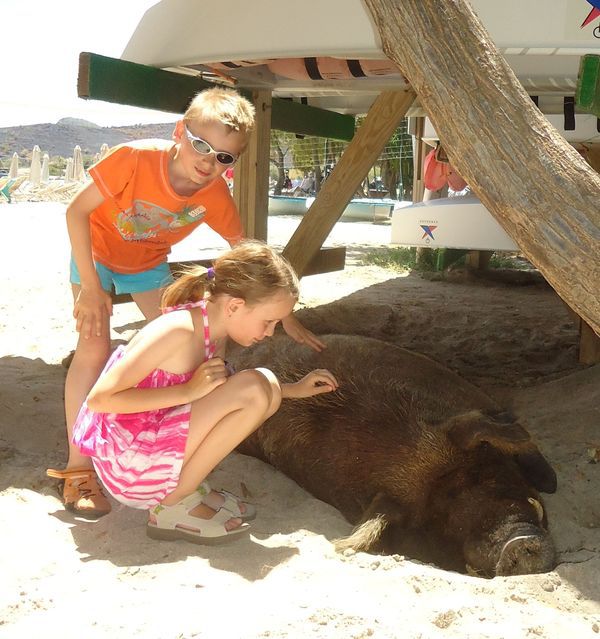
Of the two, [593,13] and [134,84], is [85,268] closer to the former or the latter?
[134,84]

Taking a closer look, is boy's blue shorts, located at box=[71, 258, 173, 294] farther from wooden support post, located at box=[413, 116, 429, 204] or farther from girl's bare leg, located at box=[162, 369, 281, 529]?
wooden support post, located at box=[413, 116, 429, 204]

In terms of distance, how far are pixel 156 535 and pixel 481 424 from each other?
4.77ft

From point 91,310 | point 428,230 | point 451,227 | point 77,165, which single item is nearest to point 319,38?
point 91,310

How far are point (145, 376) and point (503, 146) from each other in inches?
58.1

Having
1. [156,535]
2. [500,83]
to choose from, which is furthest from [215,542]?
[500,83]

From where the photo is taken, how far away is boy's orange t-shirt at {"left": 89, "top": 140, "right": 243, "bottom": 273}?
11.6 feet

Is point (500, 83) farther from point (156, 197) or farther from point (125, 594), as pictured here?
point (125, 594)

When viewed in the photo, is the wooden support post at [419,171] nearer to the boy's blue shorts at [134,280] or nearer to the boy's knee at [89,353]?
the boy's blue shorts at [134,280]

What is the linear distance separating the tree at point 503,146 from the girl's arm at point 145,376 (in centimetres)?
115

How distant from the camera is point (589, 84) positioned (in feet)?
12.2

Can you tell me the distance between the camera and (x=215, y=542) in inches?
120

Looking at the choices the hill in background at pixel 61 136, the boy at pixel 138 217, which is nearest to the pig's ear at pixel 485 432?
the boy at pixel 138 217

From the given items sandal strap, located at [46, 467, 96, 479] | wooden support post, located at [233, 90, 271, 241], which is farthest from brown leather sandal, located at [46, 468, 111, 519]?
wooden support post, located at [233, 90, 271, 241]

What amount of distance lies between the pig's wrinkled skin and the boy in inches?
16.5
